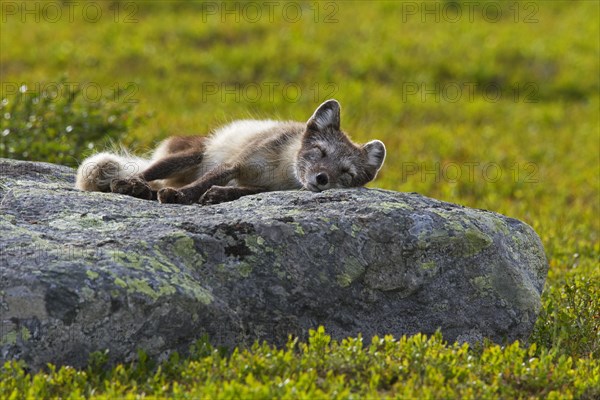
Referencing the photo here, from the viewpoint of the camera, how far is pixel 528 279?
6559 mm

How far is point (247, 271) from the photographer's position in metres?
5.78

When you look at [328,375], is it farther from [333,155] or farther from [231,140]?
[231,140]

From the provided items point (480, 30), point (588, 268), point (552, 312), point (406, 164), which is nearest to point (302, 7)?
point (480, 30)

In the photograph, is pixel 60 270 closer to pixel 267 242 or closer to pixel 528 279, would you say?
pixel 267 242

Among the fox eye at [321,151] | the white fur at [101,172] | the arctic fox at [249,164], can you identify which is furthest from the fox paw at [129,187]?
the fox eye at [321,151]

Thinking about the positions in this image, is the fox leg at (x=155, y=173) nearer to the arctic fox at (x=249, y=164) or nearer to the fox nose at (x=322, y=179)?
the arctic fox at (x=249, y=164)

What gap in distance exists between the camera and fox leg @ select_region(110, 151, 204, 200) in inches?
281

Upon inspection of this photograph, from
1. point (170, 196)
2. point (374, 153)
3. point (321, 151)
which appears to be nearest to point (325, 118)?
point (321, 151)

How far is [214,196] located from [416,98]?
41.3ft

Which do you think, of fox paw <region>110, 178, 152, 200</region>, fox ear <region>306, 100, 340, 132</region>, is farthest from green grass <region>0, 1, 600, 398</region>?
fox ear <region>306, 100, 340, 132</region>

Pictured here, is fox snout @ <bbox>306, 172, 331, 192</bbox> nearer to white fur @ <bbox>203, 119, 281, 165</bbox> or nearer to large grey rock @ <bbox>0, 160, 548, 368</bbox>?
large grey rock @ <bbox>0, 160, 548, 368</bbox>

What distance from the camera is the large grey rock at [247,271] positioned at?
514 centimetres

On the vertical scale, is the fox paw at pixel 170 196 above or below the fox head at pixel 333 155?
below

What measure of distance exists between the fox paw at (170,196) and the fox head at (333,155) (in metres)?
1.08
